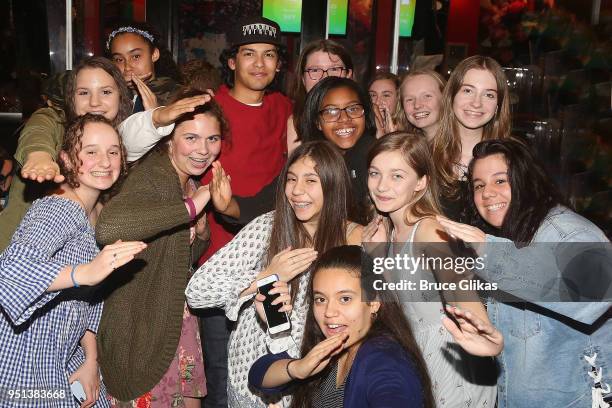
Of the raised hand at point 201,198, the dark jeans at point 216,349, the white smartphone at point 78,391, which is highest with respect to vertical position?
the raised hand at point 201,198

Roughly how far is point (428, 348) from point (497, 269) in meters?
0.36

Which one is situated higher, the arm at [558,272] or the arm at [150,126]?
the arm at [150,126]

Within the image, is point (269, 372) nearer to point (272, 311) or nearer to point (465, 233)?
point (272, 311)

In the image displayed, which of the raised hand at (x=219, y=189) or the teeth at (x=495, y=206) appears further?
the raised hand at (x=219, y=189)

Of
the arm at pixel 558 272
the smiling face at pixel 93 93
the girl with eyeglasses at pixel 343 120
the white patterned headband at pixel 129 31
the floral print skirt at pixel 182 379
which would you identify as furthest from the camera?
the white patterned headband at pixel 129 31

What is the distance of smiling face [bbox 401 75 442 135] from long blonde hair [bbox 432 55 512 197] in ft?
0.63

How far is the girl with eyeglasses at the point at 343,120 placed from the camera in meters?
2.96

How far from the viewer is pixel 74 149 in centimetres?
229

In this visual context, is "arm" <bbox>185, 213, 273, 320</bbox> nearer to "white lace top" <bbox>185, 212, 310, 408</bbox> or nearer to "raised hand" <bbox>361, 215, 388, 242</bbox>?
"white lace top" <bbox>185, 212, 310, 408</bbox>

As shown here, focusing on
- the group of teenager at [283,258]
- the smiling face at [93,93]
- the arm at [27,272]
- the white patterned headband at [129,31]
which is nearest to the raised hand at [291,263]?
the group of teenager at [283,258]

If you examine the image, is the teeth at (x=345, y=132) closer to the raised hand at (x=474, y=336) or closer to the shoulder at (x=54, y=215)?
the shoulder at (x=54, y=215)

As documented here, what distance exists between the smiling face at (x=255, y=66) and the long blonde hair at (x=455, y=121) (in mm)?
878

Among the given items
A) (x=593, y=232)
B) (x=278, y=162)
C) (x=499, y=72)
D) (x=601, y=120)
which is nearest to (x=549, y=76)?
(x=601, y=120)

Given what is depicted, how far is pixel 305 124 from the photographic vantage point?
3.07 meters
